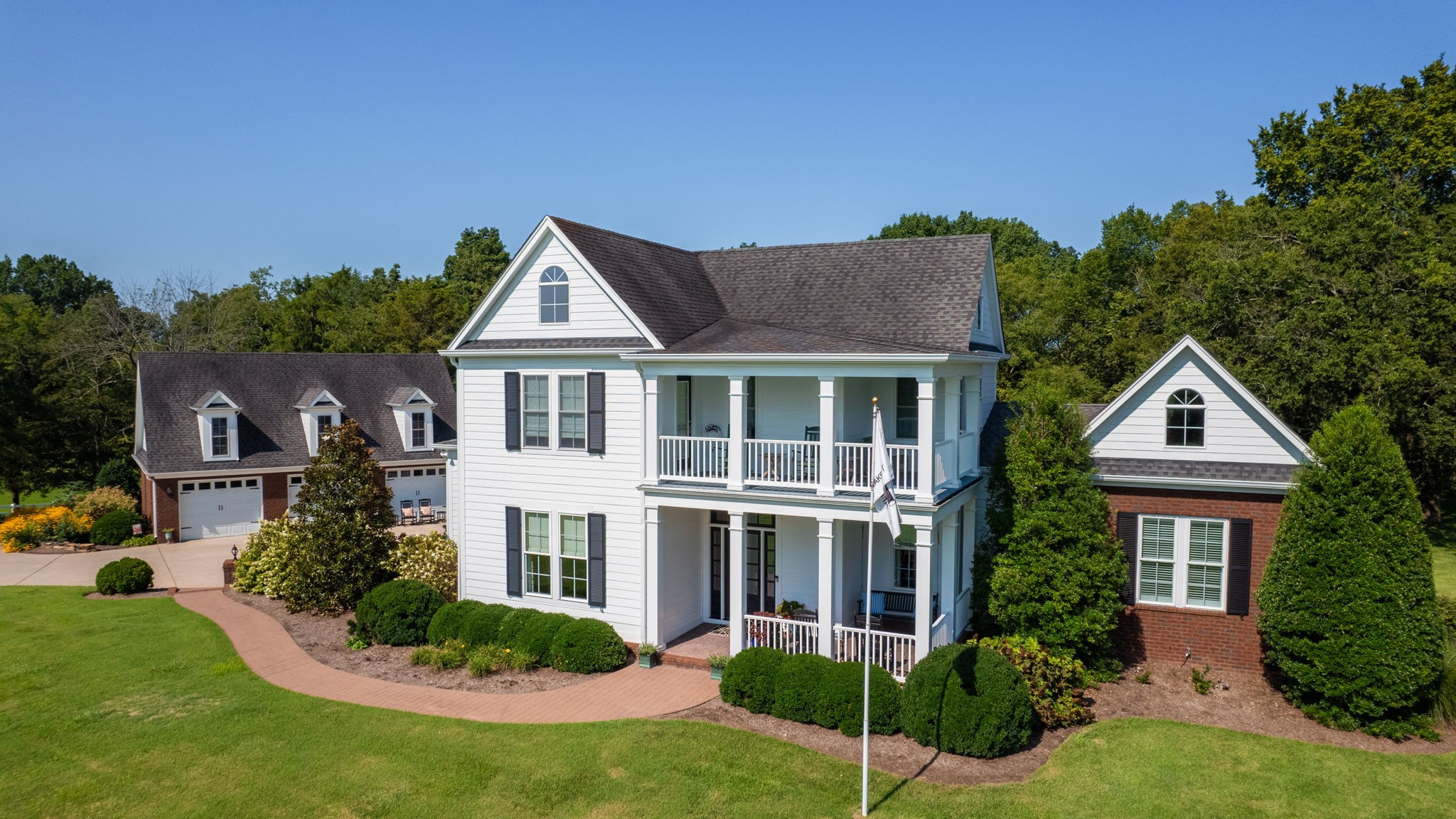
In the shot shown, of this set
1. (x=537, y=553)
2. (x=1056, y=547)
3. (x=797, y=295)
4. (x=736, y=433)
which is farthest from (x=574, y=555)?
(x=1056, y=547)

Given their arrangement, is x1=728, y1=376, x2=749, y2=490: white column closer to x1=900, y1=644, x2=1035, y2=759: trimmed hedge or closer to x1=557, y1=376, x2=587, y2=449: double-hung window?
x1=557, y1=376, x2=587, y2=449: double-hung window

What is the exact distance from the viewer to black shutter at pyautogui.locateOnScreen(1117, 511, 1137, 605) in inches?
667

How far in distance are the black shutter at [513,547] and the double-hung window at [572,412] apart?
1.91 meters

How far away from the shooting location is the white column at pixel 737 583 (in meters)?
15.9

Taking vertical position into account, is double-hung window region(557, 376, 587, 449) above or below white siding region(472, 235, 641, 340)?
below

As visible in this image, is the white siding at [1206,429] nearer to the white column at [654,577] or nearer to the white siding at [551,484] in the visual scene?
the white column at [654,577]

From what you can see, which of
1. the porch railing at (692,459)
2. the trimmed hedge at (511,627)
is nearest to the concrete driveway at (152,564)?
the trimmed hedge at (511,627)

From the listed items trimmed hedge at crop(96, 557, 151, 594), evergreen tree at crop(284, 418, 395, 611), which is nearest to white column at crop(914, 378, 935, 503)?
evergreen tree at crop(284, 418, 395, 611)

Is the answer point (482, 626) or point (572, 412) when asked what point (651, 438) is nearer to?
point (572, 412)

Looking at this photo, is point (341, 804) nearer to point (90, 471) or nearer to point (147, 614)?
point (147, 614)

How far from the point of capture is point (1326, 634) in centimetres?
1384

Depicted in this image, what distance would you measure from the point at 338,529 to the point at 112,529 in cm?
1583

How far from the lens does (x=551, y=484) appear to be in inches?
717

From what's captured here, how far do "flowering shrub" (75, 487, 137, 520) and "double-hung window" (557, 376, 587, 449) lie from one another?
2248 cm
